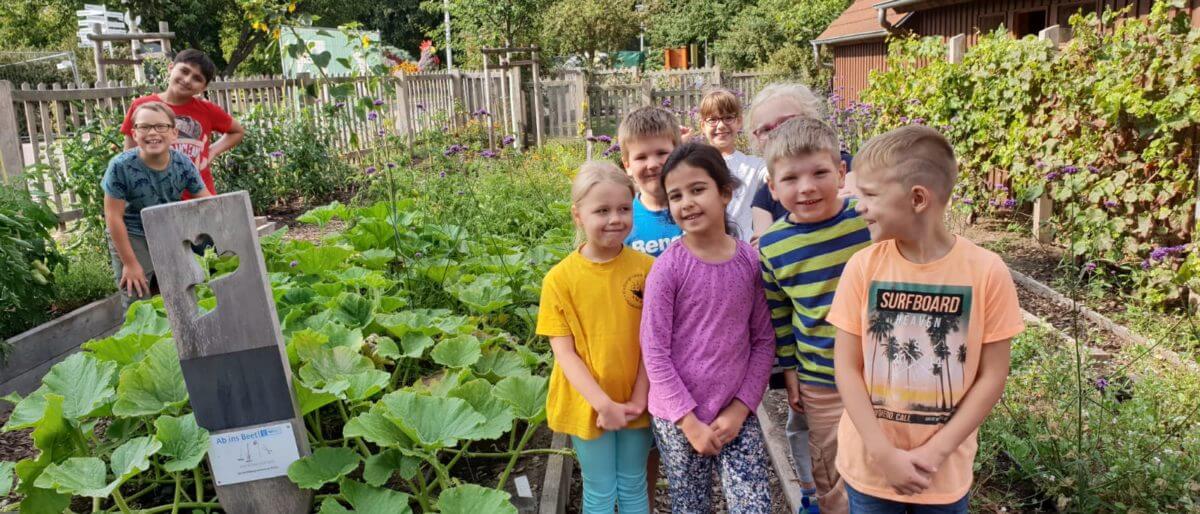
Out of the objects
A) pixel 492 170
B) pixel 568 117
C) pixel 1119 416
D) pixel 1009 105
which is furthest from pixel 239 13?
pixel 1119 416

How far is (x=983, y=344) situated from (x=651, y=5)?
31.4 metres

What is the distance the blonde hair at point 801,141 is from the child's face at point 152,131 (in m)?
2.88

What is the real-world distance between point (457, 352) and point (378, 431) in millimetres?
645

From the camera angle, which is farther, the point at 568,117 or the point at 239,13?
the point at 239,13

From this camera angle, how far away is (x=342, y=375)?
2.69 meters

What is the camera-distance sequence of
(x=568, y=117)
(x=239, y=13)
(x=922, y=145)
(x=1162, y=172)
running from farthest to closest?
(x=239, y=13) → (x=568, y=117) → (x=1162, y=172) → (x=922, y=145)

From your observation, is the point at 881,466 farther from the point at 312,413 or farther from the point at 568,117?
the point at 568,117

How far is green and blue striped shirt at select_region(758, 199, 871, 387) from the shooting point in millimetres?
2168

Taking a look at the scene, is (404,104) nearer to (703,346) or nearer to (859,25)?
(859,25)

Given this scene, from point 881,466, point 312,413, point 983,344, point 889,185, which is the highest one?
point 889,185

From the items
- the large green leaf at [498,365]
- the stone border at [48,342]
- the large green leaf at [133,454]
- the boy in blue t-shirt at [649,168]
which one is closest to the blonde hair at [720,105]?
the boy in blue t-shirt at [649,168]

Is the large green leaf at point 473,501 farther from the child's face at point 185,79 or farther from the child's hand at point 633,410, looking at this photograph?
the child's face at point 185,79

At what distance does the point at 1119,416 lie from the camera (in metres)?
3.10

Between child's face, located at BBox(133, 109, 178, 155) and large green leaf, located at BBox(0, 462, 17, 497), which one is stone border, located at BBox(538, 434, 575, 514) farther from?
child's face, located at BBox(133, 109, 178, 155)
